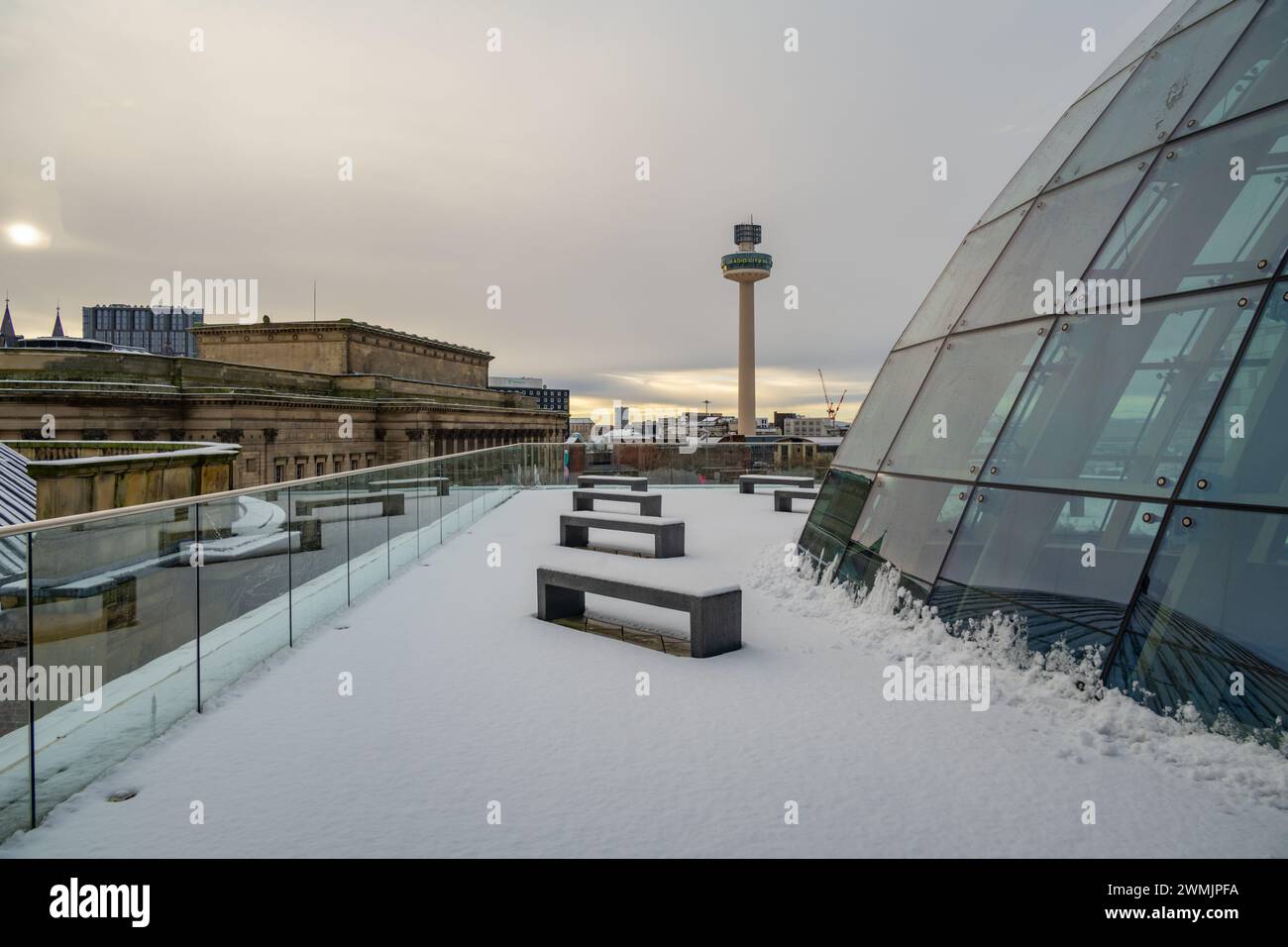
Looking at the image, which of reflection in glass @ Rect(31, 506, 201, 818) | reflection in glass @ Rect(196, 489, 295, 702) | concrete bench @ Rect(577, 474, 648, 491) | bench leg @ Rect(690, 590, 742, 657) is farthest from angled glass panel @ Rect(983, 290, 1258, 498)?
concrete bench @ Rect(577, 474, 648, 491)

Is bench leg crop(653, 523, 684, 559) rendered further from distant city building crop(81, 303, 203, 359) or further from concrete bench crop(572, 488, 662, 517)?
distant city building crop(81, 303, 203, 359)

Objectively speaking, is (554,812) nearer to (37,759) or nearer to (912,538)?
(37,759)

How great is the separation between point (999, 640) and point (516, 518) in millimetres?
14098

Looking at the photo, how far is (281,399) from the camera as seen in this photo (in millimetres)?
45781

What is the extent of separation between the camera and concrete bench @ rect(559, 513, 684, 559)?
40.9 ft

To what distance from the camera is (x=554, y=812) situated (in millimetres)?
4133

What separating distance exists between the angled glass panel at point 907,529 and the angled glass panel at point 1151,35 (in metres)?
5.91

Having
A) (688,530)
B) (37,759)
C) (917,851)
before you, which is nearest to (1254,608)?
(917,851)

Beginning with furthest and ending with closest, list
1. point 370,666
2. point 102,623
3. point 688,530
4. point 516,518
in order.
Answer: point 516,518
point 688,530
point 370,666
point 102,623

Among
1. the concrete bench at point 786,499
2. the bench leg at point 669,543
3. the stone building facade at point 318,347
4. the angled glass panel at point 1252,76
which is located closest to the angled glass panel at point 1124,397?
the angled glass panel at point 1252,76

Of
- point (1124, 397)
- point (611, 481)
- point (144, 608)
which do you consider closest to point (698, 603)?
point (1124, 397)

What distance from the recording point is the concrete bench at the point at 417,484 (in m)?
10.6

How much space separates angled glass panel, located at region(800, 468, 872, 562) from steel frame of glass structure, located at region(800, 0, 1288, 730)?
0.67 ft

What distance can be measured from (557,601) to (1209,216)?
740 centimetres
